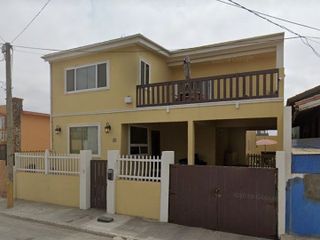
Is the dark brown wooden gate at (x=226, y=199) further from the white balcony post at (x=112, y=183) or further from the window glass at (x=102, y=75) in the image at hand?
the window glass at (x=102, y=75)

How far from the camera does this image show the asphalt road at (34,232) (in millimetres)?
7160

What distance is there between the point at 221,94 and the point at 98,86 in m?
5.13

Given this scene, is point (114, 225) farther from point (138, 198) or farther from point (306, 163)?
point (306, 163)

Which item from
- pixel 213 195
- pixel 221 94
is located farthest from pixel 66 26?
pixel 213 195

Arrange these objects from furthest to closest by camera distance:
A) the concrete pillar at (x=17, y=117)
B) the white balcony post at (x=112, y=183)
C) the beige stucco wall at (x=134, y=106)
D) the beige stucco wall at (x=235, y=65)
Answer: the concrete pillar at (x=17, y=117) → the beige stucco wall at (x=235, y=65) → the beige stucco wall at (x=134, y=106) → the white balcony post at (x=112, y=183)

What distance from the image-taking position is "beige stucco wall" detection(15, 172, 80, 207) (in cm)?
987

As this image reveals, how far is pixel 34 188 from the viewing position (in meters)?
10.8

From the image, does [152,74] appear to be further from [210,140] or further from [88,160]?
[88,160]

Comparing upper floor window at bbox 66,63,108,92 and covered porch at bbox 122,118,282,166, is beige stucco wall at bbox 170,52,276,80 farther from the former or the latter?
upper floor window at bbox 66,63,108,92

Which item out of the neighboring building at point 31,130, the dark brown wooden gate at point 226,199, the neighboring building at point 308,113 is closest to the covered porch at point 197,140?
the neighboring building at point 308,113

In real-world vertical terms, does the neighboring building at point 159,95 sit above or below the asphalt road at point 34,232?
above

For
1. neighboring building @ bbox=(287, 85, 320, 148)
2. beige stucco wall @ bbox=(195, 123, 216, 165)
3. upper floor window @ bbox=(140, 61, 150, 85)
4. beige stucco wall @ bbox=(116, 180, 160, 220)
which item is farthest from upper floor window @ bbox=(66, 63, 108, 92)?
neighboring building @ bbox=(287, 85, 320, 148)

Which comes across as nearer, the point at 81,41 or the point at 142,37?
the point at 142,37

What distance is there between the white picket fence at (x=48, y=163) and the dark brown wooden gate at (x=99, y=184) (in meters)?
0.64
